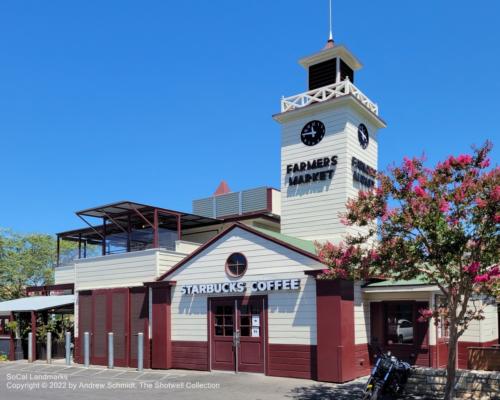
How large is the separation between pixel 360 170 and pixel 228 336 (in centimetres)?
724

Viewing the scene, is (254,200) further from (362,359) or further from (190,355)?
(362,359)

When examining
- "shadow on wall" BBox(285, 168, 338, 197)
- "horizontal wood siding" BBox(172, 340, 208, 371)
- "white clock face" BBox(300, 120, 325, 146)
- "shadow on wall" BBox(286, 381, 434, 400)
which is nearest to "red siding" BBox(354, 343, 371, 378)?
"shadow on wall" BBox(286, 381, 434, 400)

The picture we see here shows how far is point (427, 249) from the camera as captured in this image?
8992mm

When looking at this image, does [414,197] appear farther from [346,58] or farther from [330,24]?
[330,24]

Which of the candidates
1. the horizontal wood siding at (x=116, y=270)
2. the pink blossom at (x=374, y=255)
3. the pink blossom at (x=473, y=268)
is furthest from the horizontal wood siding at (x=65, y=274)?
the pink blossom at (x=473, y=268)

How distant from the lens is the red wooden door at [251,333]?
14.9 m

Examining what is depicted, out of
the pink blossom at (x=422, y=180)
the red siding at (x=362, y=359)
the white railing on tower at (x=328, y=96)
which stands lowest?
the red siding at (x=362, y=359)

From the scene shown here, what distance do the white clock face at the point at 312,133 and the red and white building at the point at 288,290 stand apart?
36mm

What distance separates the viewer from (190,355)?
53.5 ft

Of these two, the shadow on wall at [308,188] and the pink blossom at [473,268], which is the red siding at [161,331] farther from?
the pink blossom at [473,268]

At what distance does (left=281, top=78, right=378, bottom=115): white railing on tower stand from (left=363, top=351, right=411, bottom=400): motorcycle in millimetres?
9628

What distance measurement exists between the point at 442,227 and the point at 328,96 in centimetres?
1110

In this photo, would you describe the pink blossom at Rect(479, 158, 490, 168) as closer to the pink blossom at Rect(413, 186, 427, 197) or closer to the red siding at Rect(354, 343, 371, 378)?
the pink blossom at Rect(413, 186, 427, 197)

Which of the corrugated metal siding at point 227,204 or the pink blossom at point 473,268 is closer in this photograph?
the pink blossom at point 473,268
